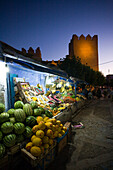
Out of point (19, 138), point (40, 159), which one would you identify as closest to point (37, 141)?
Result: point (40, 159)

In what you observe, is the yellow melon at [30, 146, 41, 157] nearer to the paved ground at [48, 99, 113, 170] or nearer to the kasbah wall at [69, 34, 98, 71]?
the paved ground at [48, 99, 113, 170]

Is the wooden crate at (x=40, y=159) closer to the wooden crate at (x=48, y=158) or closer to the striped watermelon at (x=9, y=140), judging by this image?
the wooden crate at (x=48, y=158)

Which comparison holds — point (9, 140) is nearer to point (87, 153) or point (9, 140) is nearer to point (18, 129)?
point (18, 129)

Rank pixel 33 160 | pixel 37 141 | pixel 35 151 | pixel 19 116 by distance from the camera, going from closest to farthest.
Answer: pixel 33 160
pixel 35 151
pixel 37 141
pixel 19 116

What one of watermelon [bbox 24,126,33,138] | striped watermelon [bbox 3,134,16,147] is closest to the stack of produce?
watermelon [bbox 24,126,33,138]

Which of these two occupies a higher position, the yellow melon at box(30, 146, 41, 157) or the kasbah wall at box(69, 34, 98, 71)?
the kasbah wall at box(69, 34, 98, 71)

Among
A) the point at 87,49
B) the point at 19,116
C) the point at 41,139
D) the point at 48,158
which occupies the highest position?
the point at 87,49

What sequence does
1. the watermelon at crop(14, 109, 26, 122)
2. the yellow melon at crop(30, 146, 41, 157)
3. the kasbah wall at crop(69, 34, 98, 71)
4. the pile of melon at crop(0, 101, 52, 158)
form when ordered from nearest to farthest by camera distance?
the yellow melon at crop(30, 146, 41, 157), the pile of melon at crop(0, 101, 52, 158), the watermelon at crop(14, 109, 26, 122), the kasbah wall at crop(69, 34, 98, 71)

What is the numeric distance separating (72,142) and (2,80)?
3.54 m

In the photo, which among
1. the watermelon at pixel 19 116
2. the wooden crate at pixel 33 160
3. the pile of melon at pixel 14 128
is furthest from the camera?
the watermelon at pixel 19 116

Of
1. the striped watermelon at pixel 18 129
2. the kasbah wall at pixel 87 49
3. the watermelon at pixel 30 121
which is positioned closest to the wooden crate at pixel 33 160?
the striped watermelon at pixel 18 129

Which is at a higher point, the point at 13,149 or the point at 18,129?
the point at 18,129

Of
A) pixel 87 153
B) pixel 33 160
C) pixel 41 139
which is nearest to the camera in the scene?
pixel 33 160

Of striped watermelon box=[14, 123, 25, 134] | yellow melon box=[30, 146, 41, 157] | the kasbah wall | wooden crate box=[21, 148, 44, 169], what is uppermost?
the kasbah wall
